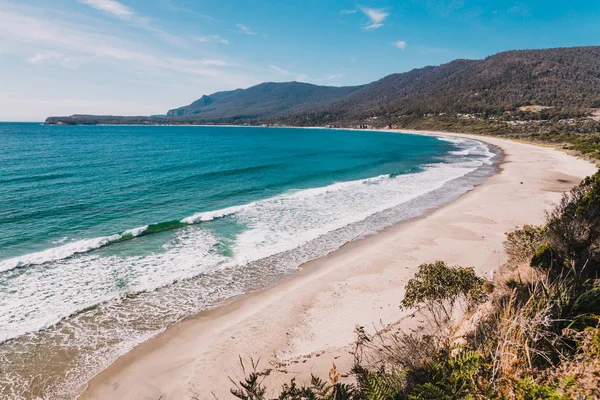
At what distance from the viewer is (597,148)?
163ft

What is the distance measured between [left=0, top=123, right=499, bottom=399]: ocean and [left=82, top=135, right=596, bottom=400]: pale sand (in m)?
0.85

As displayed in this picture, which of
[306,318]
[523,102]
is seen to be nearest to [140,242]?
[306,318]

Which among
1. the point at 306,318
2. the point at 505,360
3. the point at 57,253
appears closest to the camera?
the point at 505,360

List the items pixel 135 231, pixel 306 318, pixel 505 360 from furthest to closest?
pixel 135 231
pixel 306 318
pixel 505 360

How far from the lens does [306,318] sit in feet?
37.0

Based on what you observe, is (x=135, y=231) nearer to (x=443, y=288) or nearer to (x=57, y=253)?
(x=57, y=253)

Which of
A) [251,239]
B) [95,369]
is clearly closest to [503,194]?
[251,239]

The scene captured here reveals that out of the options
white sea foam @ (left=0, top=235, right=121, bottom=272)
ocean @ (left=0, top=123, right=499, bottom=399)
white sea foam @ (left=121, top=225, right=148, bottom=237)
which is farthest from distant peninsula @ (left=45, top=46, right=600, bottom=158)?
white sea foam @ (left=0, top=235, right=121, bottom=272)

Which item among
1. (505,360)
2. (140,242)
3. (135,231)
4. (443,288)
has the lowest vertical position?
(140,242)

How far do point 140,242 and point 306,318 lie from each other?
11.9 metres

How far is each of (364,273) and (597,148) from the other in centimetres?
5761

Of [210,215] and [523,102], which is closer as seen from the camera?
[210,215]

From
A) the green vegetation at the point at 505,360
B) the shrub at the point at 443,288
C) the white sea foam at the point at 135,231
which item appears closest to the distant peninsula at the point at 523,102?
the shrub at the point at 443,288

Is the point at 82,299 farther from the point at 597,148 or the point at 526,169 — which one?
the point at 597,148
